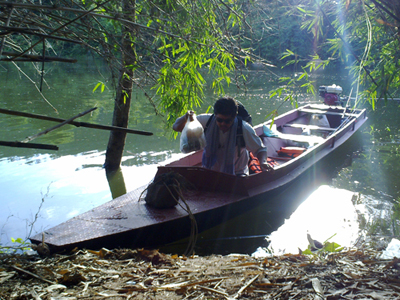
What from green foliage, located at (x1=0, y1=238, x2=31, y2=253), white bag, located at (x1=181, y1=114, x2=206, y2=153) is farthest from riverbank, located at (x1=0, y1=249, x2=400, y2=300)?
white bag, located at (x1=181, y1=114, x2=206, y2=153)

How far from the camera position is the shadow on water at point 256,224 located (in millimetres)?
5008

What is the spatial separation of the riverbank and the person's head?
5.84 ft

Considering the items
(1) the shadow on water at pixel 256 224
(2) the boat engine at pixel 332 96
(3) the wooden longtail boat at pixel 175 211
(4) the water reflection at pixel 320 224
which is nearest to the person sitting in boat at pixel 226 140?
(3) the wooden longtail boat at pixel 175 211

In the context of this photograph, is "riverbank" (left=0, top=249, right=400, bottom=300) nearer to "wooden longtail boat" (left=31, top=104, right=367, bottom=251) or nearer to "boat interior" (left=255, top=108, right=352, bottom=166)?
"wooden longtail boat" (left=31, top=104, right=367, bottom=251)

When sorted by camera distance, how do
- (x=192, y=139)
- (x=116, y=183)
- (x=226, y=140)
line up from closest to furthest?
1. (x=192, y=139)
2. (x=226, y=140)
3. (x=116, y=183)

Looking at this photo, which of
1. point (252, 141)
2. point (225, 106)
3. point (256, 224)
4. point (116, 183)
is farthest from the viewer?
point (116, 183)

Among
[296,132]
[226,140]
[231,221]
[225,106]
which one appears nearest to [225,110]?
[225,106]

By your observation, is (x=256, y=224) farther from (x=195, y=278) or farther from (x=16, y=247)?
(x=16, y=247)

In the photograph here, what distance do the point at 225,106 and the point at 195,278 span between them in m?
2.25

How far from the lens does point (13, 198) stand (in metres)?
6.31

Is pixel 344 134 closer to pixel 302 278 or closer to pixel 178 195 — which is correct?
pixel 178 195

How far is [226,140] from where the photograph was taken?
Result: 191 inches

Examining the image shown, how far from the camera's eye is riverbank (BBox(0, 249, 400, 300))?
99.3 inches

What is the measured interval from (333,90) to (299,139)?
5149 mm
